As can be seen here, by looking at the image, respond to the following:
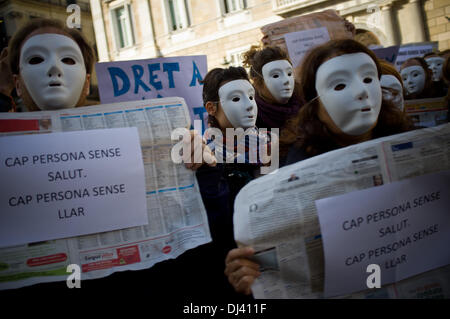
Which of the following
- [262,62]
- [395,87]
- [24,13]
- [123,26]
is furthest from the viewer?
[123,26]

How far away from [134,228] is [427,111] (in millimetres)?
2611

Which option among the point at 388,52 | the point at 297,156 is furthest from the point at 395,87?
the point at 388,52

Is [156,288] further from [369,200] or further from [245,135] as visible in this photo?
[245,135]

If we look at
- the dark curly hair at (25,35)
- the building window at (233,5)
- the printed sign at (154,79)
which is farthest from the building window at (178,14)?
the dark curly hair at (25,35)

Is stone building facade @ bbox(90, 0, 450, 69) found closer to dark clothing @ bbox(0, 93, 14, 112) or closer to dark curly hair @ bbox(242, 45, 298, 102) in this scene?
dark curly hair @ bbox(242, 45, 298, 102)

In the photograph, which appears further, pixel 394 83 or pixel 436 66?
pixel 436 66

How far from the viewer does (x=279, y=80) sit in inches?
93.2

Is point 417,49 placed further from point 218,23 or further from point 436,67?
point 218,23

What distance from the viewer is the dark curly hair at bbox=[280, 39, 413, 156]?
130 centimetres

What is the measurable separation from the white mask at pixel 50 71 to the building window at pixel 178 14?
11.5 metres

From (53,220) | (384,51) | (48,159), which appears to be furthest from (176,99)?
(384,51)

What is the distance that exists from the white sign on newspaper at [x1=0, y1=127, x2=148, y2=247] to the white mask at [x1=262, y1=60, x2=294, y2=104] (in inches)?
55.5

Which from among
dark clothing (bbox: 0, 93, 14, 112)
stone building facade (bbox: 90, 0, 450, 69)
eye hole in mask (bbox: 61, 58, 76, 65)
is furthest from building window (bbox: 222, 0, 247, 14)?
eye hole in mask (bbox: 61, 58, 76, 65)

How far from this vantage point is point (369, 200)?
108cm
